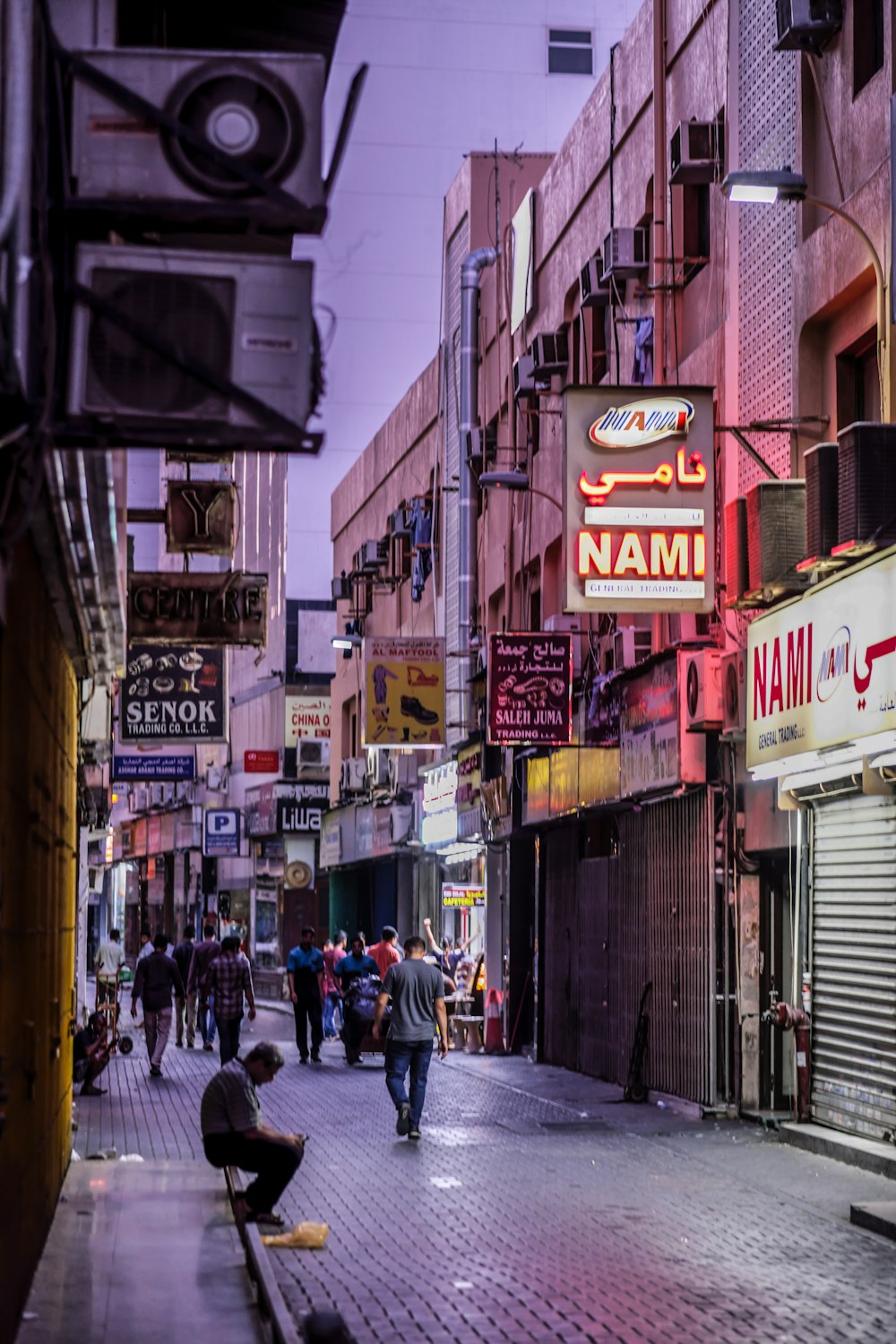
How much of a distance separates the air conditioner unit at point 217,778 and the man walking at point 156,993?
132ft

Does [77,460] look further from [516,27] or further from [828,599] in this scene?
[516,27]

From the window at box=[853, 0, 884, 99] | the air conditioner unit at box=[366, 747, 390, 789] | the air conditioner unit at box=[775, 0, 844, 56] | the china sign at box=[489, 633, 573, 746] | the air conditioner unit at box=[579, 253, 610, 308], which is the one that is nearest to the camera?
the window at box=[853, 0, 884, 99]

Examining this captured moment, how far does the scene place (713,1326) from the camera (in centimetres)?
1021

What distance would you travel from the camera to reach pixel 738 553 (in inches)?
733

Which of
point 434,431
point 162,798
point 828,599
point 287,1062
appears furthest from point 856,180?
point 162,798

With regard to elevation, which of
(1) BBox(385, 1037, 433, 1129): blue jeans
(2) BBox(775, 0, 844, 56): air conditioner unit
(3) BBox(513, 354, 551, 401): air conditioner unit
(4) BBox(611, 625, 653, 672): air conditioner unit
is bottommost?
(1) BBox(385, 1037, 433, 1129): blue jeans

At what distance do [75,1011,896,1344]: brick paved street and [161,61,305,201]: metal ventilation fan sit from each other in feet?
18.4

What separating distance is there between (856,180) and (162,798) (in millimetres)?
63897

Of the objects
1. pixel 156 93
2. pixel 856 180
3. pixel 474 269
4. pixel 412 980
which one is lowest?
pixel 412 980

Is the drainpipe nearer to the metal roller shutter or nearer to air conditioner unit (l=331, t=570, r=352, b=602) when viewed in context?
air conditioner unit (l=331, t=570, r=352, b=602)

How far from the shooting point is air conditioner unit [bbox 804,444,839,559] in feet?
54.2

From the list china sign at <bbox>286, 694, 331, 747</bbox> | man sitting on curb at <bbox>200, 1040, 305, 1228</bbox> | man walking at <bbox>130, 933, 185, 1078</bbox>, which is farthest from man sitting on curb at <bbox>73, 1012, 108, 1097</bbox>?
china sign at <bbox>286, 694, 331, 747</bbox>

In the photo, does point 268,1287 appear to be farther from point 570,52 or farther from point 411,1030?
point 570,52

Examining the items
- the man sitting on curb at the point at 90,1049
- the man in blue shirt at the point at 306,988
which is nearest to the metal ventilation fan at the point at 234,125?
the man sitting on curb at the point at 90,1049
